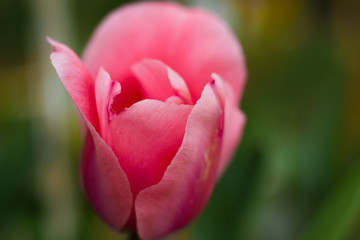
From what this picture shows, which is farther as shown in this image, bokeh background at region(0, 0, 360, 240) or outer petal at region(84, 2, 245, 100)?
bokeh background at region(0, 0, 360, 240)

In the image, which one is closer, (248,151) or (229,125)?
(229,125)

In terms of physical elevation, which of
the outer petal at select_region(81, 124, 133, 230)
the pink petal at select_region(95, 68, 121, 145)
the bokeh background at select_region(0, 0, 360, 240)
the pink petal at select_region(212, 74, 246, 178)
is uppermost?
the pink petal at select_region(95, 68, 121, 145)

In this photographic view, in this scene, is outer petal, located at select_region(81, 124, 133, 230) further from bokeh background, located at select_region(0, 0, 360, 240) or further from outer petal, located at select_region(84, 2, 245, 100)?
bokeh background, located at select_region(0, 0, 360, 240)

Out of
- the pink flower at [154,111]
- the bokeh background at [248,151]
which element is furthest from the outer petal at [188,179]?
the bokeh background at [248,151]

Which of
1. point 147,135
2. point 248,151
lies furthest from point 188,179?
point 248,151

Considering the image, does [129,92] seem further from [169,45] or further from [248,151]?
[248,151]

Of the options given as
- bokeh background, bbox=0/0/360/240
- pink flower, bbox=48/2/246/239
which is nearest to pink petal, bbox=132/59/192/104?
pink flower, bbox=48/2/246/239

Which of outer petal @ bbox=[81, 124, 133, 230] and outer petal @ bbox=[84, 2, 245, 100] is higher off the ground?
outer petal @ bbox=[84, 2, 245, 100]

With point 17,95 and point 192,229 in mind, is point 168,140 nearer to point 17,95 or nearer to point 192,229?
point 192,229
